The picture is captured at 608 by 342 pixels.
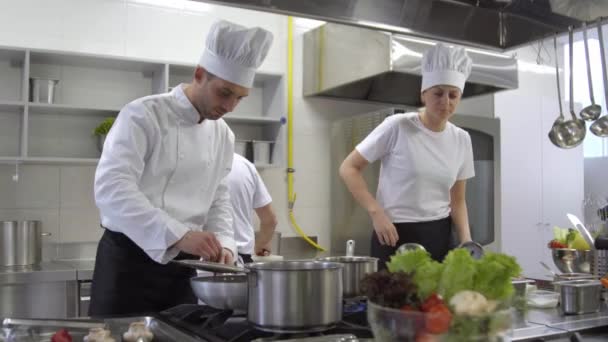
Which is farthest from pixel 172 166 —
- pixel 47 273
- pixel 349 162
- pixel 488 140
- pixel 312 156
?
pixel 488 140

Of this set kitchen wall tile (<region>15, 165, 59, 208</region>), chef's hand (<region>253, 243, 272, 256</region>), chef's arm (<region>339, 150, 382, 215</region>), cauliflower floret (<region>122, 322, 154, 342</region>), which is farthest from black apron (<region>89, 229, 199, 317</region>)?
kitchen wall tile (<region>15, 165, 59, 208</region>)

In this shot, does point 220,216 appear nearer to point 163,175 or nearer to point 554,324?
point 163,175

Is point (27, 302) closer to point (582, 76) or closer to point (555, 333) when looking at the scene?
point (555, 333)

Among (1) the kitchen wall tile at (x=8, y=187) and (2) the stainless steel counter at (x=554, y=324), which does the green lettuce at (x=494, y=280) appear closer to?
(2) the stainless steel counter at (x=554, y=324)

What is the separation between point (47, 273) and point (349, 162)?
1448 mm

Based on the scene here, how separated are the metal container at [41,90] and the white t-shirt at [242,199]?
1.02 metres

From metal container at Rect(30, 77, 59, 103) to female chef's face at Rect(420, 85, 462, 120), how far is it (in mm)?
1896

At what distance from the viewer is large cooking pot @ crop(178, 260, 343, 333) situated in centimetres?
105

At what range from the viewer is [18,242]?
9.37 feet

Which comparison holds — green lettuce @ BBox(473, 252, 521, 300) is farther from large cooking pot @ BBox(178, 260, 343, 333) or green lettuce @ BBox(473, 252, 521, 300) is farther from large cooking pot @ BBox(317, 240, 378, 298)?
large cooking pot @ BBox(317, 240, 378, 298)

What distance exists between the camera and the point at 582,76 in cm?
532

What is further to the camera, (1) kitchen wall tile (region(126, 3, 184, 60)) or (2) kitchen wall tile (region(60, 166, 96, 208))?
(1) kitchen wall tile (region(126, 3, 184, 60))

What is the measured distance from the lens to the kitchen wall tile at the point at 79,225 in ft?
10.5

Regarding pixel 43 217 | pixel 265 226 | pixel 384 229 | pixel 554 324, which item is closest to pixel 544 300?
pixel 554 324
